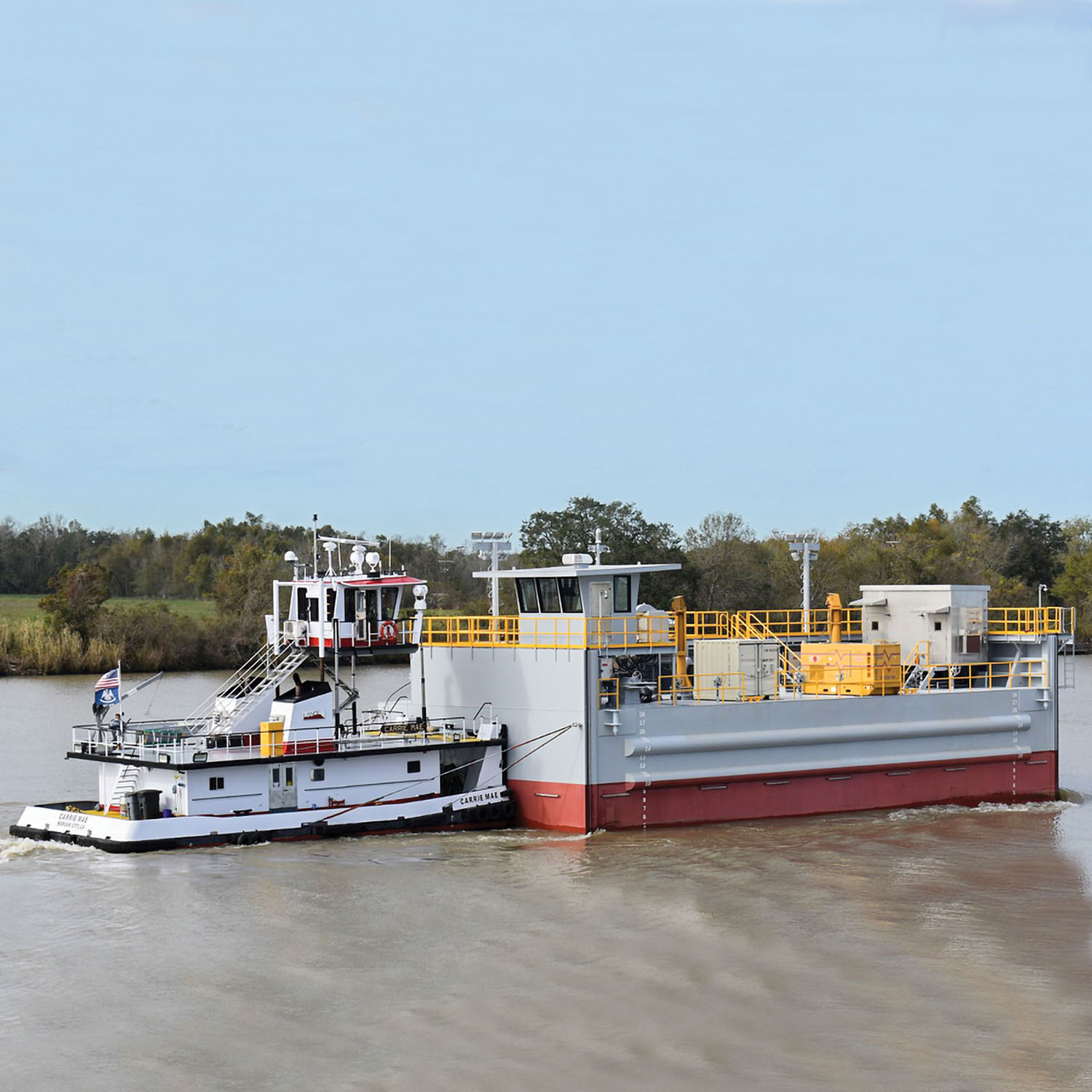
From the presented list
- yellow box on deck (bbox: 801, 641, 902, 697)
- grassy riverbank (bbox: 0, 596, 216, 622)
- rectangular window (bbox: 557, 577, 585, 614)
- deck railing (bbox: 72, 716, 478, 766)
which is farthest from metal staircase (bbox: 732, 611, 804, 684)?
grassy riverbank (bbox: 0, 596, 216, 622)

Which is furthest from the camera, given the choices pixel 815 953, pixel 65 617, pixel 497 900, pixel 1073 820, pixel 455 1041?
pixel 65 617

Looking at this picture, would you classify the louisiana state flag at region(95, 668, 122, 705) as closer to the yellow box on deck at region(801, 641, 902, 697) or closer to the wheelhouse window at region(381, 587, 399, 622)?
the wheelhouse window at region(381, 587, 399, 622)

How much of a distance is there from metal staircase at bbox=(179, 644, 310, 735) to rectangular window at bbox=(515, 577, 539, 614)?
12.8ft

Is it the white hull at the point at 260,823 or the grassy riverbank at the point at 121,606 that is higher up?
the grassy riverbank at the point at 121,606

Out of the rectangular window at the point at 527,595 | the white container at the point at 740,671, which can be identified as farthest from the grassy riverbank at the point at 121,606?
the white container at the point at 740,671

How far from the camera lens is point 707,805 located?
24750mm

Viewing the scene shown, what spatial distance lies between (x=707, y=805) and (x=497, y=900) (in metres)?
5.97

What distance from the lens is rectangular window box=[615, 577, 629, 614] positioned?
25.2 m

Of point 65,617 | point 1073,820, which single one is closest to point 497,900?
point 1073,820

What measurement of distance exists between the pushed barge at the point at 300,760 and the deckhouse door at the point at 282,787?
2 cm

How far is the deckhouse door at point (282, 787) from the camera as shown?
2305cm

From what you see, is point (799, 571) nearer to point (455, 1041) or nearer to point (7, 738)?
point (7, 738)

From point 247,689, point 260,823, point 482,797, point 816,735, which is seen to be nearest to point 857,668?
point 816,735

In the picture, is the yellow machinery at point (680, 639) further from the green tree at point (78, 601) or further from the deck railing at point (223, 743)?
the green tree at point (78, 601)
